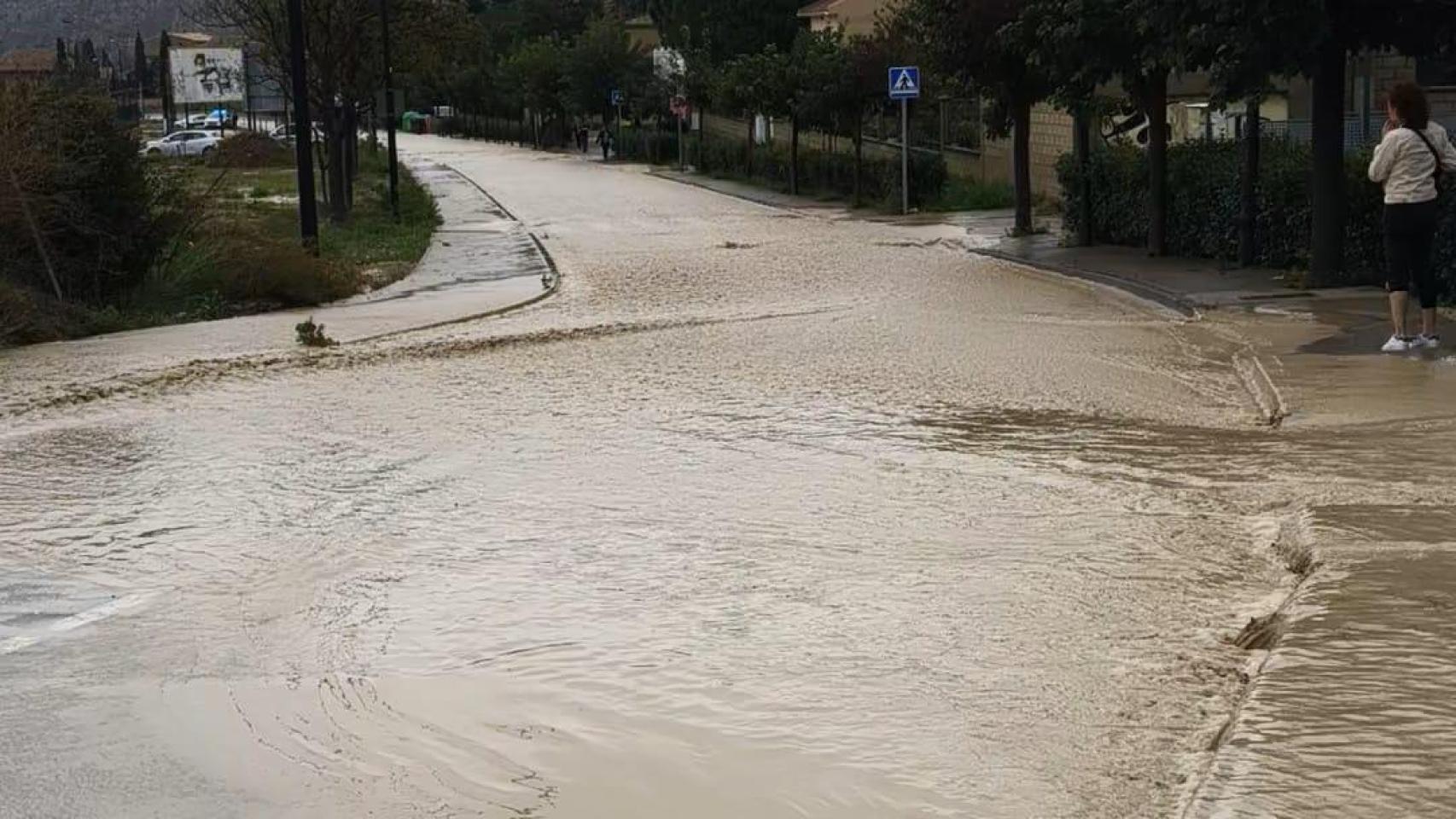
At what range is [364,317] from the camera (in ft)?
59.2

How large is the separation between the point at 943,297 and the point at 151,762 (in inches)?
536

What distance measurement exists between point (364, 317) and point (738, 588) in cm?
1168

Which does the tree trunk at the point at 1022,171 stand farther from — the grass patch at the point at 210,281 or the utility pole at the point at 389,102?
the utility pole at the point at 389,102

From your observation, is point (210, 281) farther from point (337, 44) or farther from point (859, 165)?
point (859, 165)

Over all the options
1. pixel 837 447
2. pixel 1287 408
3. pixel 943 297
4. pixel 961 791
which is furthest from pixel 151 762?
pixel 943 297

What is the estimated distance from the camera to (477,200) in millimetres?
43562

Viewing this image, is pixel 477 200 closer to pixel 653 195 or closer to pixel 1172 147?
pixel 653 195

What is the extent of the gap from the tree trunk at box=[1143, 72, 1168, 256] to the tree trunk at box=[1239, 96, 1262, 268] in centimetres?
178

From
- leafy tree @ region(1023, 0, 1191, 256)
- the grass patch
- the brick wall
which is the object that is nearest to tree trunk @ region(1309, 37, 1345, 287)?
leafy tree @ region(1023, 0, 1191, 256)

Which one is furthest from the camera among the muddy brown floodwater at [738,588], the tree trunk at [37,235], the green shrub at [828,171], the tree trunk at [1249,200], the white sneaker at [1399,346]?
the green shrub at [828,171]

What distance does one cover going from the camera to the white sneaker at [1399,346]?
469 inches

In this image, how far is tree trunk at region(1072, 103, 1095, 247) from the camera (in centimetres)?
2353

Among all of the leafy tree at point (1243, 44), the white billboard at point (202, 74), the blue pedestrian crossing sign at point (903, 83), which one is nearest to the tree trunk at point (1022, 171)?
the blue pedestrian crossing sign at point (903, 83)

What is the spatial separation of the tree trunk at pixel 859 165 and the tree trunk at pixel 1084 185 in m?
14.6
